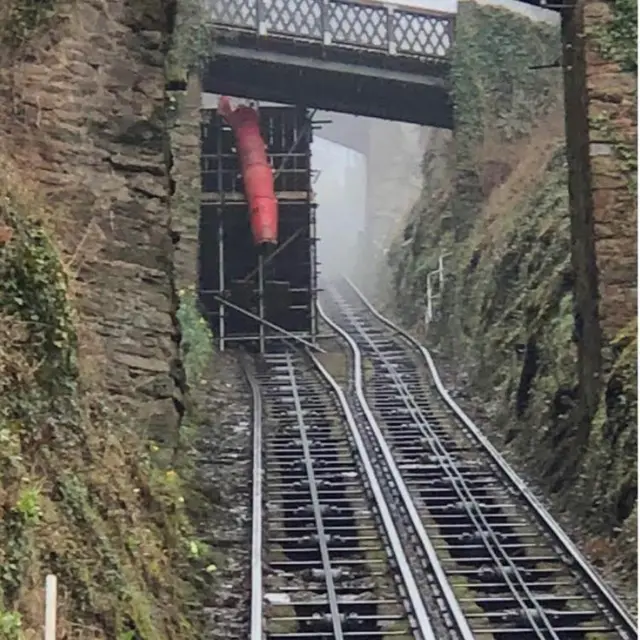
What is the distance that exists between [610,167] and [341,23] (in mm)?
13531

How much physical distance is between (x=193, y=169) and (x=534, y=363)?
8.98m

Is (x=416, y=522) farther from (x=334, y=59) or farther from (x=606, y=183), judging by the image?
(x=334, y=59)

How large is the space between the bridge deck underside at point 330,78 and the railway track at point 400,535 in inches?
323

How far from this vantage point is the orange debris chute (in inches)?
974

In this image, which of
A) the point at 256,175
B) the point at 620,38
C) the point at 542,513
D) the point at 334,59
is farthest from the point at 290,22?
the point at 542,513

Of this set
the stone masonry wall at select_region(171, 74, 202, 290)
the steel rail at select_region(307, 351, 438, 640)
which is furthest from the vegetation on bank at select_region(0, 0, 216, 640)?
the stone masonry wall at select_region(171, 74, 202, 290)

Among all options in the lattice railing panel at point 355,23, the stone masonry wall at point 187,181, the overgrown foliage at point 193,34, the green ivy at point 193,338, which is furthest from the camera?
A: the lattice railing panel at point 355,23

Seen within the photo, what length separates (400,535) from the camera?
41.1ft

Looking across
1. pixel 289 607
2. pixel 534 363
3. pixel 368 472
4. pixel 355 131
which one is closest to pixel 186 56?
pixel 534 363

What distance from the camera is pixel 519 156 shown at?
25.7 metres

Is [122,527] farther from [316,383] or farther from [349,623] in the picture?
[316,383]

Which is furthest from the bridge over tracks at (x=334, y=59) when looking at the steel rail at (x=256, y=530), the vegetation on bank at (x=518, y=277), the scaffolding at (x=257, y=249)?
the steel rail at (x=256, y=530)

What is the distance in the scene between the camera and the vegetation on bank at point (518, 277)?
13055 mm

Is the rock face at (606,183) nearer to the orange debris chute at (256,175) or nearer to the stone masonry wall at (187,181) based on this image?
the stone masonry wall at (187,181)
